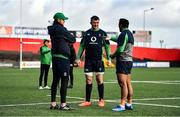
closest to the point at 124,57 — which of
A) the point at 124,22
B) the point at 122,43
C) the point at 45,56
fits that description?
the point at 122,43

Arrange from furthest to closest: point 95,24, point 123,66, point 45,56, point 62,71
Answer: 1. point 45,56
2. point 95,24
3. point 123,66
4. point 62,71

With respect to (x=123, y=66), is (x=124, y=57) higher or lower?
higher

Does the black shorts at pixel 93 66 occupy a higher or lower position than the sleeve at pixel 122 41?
lower

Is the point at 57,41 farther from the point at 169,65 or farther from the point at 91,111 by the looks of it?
the point at 169,65

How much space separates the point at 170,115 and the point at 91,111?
169cm

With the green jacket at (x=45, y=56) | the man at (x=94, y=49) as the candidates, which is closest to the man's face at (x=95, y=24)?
the man at (x=94, y=49)

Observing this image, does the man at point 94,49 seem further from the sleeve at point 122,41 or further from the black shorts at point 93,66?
the sleeve at point 122,41

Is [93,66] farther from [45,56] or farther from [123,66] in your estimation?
[45,56]

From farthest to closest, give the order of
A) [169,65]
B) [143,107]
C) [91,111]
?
1. [169,65]
2. [143,107]
3. [91,111]

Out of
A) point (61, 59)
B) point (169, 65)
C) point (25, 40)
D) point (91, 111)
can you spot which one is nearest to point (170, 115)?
point (91, 111)

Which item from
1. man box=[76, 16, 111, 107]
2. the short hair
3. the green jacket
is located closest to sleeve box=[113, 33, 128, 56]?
the short hair

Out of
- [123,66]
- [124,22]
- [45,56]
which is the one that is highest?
[124,22]

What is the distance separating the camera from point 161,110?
11711mm

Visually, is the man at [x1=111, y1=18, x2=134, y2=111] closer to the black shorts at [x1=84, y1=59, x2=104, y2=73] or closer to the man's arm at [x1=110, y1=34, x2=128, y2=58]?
the man's arm at [x1=110, y1=34, x2=128, y2=58]
